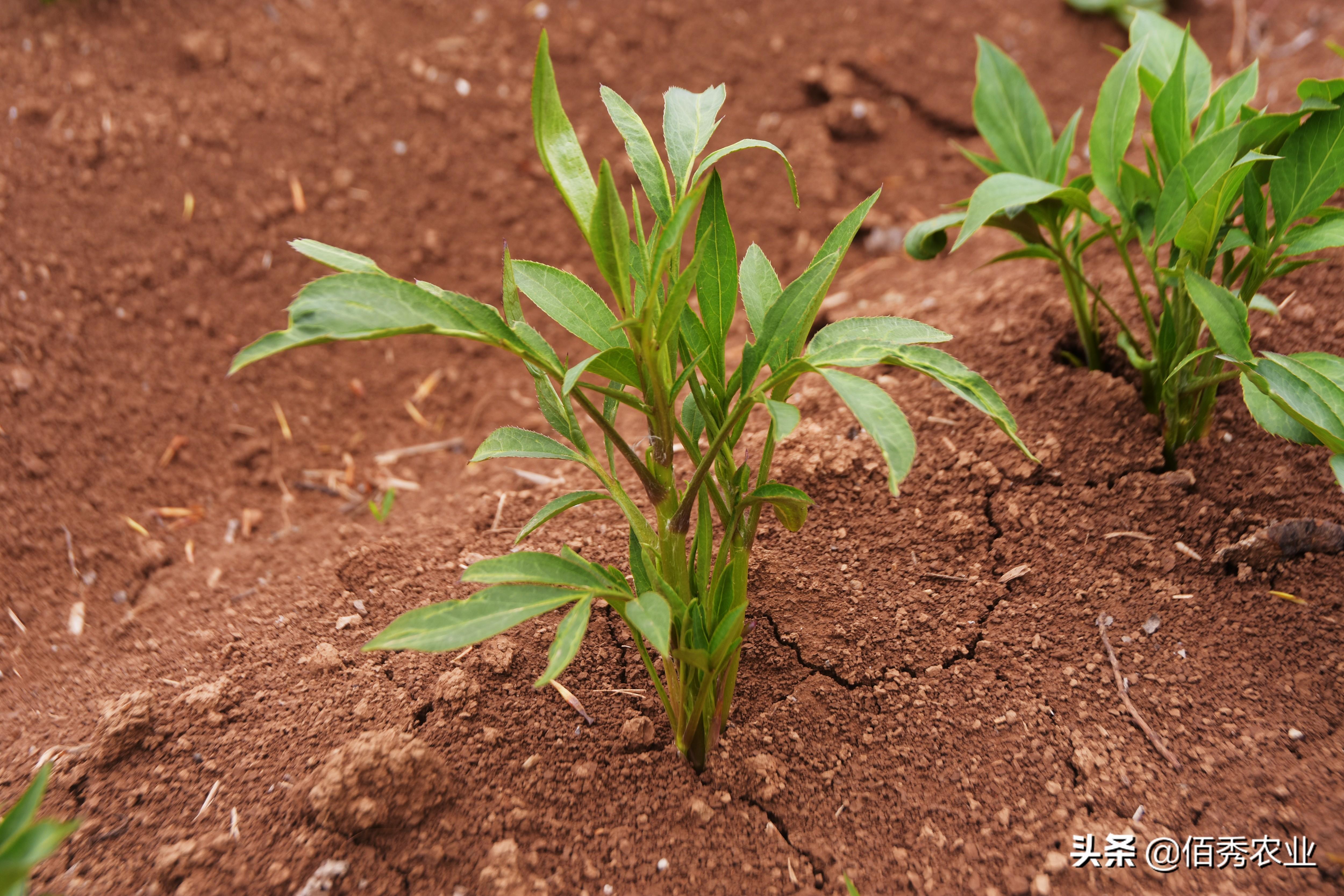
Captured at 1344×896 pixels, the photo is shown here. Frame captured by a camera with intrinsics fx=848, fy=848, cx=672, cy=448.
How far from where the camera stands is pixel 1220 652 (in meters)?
1.65

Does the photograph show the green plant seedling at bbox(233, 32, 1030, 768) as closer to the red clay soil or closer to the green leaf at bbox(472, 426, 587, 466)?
the green leaf at bbox(472, 426, 587, 466)

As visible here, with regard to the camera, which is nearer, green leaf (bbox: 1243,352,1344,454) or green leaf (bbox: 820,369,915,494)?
green leaf (bbox: 820,369,915,494)

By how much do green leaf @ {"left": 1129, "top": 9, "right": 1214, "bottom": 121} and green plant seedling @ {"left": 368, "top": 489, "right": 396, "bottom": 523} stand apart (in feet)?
6.73

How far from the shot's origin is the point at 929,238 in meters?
1.90

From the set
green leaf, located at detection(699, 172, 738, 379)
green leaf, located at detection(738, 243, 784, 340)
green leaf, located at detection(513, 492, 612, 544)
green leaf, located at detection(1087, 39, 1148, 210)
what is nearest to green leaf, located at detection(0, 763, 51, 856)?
green leaf, located at detection(513, 492, 612, 544)

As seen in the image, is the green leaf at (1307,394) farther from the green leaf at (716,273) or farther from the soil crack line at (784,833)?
the soil crack line at (784,833)

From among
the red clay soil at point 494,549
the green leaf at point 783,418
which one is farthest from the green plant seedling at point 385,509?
the green leaf at point 783,418

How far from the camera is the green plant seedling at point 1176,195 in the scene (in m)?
1.57

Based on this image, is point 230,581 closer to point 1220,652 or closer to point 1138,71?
point 1220,652

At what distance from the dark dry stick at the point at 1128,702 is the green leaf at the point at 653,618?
971 millimetres

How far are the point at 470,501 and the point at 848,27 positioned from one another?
2647 millimetres

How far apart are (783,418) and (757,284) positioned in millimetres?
425

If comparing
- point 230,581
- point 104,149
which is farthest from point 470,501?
point 104,149

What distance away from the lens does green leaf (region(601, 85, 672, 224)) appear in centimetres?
135
